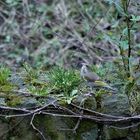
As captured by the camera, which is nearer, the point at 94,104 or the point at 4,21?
the point at 94,104

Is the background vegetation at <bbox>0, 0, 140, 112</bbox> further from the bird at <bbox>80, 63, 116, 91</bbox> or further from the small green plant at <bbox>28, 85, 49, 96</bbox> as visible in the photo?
the small green plant at <bbox>28, 85, 49, 96</bbox>

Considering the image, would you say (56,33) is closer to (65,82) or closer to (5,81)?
(5,81)

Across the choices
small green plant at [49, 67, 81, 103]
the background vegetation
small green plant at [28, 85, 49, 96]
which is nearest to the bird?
small green plant at [49, 67, 81, 103]

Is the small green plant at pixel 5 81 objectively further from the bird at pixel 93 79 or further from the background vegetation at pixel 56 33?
the background vegetation at pixel 56 33

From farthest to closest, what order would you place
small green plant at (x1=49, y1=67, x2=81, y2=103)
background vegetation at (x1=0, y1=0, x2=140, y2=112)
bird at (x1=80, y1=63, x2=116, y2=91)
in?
background vegetation at (x1=0, y1=0, x2=140, y2=112) → bird at (x1=80, y1=63, x2=116, y2=91) → small green plant at (x1=49, y1=67, x2=81, y2=103)

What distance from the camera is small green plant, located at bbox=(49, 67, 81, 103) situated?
2.29m

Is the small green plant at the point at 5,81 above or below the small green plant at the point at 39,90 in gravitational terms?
above

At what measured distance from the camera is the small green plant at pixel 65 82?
2.29 meters

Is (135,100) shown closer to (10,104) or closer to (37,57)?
(10,104)

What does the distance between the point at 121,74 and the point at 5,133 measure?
73 cm

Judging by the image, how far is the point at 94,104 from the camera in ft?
7.48

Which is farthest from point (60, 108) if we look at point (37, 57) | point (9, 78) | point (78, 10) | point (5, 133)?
point (78, 10)

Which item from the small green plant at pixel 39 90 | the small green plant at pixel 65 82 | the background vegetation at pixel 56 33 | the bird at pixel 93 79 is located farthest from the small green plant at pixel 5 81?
the background vegetation at pixel 56 33

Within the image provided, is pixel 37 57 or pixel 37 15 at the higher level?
pixel 37 15
